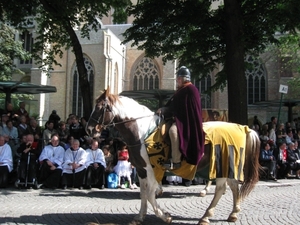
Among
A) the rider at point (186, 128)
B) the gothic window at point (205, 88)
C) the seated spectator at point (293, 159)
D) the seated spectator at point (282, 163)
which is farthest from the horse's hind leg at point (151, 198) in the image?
the gothic window at point (205, 88)

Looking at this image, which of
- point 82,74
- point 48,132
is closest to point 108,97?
point 48,132

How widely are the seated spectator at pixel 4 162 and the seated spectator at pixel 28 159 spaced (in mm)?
347

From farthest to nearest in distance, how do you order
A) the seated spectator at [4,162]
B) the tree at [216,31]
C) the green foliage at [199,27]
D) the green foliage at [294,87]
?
the green foliage at [294,87], the green foliage at [199,27], the tree at [216,31], the seated spectator at [4,162]

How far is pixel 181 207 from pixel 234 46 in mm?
6833

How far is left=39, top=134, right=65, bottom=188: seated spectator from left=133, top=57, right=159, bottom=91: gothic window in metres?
29.5

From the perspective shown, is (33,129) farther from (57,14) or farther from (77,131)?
(57,14)

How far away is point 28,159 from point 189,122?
21.6 feet

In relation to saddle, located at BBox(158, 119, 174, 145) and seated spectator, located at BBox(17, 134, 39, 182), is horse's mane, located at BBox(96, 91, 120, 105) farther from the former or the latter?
seated spectator, located at BBox(17, 134, 39, 182)

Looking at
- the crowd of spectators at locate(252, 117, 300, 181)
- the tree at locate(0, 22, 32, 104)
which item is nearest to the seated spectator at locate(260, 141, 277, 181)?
the crowd of spectators at locate(252, 117, 300, 181)

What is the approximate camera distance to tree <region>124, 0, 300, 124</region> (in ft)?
41.2

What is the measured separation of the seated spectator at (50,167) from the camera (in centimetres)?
1085

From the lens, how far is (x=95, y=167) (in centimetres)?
1115

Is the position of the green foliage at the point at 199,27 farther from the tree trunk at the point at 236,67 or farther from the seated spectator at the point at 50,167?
the seated spectator at the point at 50,167

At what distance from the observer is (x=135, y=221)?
20.3 ft
